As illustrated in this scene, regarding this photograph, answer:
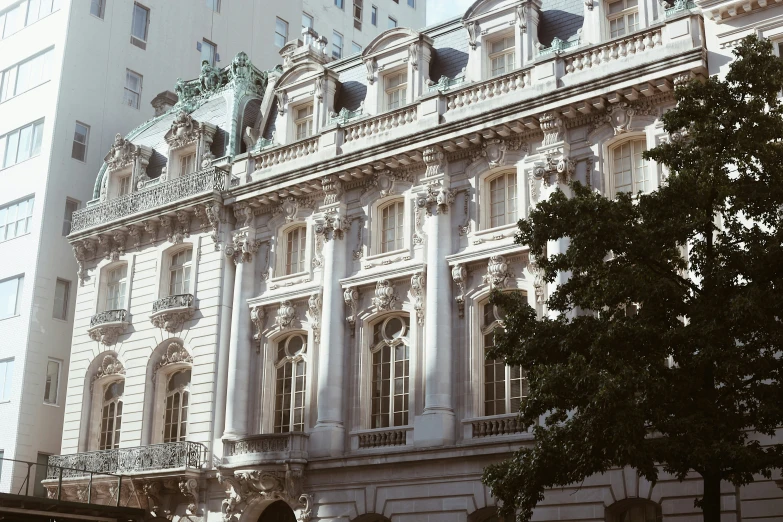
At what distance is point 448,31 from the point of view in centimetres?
3328

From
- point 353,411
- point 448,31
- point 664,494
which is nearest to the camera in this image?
point 664,494

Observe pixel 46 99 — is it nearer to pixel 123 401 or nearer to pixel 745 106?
pixel 123 401

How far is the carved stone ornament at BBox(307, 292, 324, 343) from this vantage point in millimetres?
31769

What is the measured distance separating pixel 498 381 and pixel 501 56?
978 centimetres

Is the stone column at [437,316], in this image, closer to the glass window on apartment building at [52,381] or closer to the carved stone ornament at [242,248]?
the carved stone ornament at [242,248]

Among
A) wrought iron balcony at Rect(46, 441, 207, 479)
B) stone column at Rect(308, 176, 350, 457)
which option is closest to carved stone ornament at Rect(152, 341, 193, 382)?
wrought iron balcony at Rect(46, 441, 207, 479)

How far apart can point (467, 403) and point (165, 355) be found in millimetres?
12284

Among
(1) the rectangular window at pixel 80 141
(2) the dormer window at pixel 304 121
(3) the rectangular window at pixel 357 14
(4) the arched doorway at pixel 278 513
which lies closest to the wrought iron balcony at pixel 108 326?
(1) the rectangular window at pixel 80 141

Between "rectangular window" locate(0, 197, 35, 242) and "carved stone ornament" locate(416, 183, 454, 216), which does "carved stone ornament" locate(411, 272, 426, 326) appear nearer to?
"carved stone ornament" locate(416, 183, 454, 216)

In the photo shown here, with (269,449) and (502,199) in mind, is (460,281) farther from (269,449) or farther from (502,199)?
(269,449)

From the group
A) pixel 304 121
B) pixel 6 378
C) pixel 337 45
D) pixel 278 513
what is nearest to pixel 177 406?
pixel 278 513

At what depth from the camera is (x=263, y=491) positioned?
100 ft

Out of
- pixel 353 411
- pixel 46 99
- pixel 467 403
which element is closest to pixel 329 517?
pixel 353 411

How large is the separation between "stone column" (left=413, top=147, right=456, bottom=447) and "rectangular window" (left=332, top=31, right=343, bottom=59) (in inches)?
968
